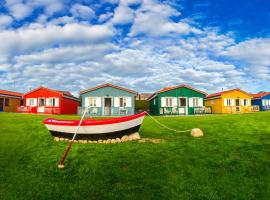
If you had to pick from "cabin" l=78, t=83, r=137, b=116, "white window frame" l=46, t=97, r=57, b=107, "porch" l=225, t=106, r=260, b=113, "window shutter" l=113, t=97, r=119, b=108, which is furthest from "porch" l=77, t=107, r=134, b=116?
"porch" l=225, t=106, r=260, b=113

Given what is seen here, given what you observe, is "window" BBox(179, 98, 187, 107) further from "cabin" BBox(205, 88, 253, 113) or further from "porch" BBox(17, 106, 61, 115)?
"porch" BBox(17, 106, 61, 115)

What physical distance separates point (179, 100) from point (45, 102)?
18.6 meters

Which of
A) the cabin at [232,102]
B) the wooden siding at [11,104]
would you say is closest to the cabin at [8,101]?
the wooden siding at [11,104]

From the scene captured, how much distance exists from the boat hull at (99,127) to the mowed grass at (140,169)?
64 cm

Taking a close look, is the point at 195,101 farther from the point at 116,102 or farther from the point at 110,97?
the point at 110,97

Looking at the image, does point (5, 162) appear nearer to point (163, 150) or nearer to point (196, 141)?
point (163, 150)

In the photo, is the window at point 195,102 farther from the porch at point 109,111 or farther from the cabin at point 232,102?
the porch at point 109,111

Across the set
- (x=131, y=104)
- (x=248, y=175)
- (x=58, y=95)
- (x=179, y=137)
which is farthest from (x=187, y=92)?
(x=248, y=175)

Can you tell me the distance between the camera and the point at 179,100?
33656 millimetres

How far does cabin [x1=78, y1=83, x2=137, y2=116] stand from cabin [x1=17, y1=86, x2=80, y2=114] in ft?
13.2

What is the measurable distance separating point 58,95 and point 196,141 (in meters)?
25.5

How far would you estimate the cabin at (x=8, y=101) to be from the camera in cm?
3657

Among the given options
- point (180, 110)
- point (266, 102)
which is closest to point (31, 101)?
point (180, 110)

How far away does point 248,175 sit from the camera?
816 cm
